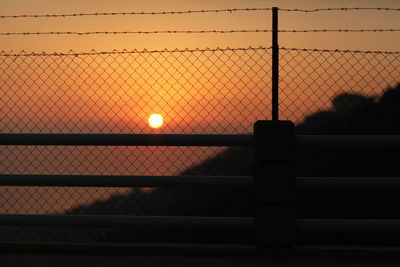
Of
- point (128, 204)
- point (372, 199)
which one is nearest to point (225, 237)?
point (372, 199)

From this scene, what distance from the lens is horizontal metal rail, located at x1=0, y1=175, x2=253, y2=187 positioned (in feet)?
21.7

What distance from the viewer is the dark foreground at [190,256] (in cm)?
642

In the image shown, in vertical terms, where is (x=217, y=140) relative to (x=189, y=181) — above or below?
above

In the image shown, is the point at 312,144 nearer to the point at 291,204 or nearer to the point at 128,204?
the point at 291,204

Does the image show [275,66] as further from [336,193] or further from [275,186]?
[336,193]

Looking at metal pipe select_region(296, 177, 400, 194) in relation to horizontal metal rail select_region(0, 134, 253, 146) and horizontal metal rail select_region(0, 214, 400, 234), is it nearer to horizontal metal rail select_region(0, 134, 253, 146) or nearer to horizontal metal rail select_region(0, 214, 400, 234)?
horizontal metal rail select_region(0, 214, 400, 234)

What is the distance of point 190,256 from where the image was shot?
6.68 meters

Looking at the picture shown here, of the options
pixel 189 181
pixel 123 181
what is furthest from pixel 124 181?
pixel 189 181

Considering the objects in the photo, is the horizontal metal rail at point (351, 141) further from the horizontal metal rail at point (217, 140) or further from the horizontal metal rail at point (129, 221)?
the horizontal metal rail at point (129, 221)

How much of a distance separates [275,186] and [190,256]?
0.94 metres

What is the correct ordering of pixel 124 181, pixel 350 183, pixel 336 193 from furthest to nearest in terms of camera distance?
pixel 336 193 → pixel 124 181 → pixel 350 183

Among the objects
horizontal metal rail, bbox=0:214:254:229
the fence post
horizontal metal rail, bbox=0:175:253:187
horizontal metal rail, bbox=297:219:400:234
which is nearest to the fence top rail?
horizontal metal rail, bbox=0:175:253:187

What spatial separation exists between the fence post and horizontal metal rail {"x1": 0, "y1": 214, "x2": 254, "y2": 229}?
15 centimetres

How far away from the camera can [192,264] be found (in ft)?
20.8
